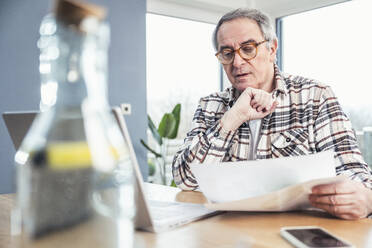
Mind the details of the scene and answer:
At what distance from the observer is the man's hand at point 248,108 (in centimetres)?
142

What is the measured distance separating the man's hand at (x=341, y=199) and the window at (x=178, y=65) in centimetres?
252

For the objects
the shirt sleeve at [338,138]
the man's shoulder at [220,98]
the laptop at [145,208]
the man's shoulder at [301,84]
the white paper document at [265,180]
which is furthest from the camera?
the man's shoulder at [220,98]

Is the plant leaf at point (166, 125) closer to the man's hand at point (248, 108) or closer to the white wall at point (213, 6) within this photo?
the white wall at point (213, 6)

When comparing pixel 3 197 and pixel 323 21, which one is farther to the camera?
pixel 323 21

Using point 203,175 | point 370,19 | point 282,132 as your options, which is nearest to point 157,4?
point 370,19

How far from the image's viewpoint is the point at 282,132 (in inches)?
58.5

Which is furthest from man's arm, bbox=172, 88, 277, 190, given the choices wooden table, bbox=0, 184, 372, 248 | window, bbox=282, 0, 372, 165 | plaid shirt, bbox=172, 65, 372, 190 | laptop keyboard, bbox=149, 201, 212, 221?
window, bbox=282, 0, 372, 165

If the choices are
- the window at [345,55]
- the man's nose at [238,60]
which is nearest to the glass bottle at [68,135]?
the man's nose at [238,60]

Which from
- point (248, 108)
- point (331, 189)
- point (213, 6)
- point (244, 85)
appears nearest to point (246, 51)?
point (244, 85)

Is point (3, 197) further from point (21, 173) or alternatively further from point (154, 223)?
point (21, 173)

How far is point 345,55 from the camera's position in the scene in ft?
10.1

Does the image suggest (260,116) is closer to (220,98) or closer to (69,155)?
(220,98)

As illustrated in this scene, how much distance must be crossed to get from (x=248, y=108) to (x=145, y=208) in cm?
88

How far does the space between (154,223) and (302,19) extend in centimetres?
333
